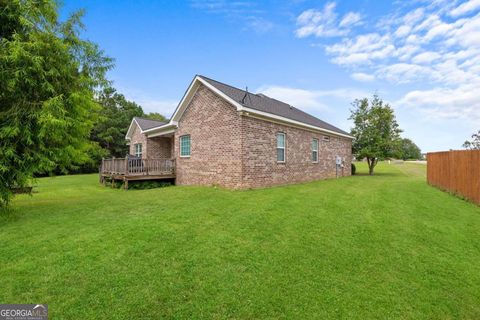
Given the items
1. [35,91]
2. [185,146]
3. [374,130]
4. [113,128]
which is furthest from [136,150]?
[374,130]

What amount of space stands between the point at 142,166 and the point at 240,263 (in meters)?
10.7

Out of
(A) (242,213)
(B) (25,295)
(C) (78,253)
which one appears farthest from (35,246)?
(A) (242,213)

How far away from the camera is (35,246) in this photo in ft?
13.4

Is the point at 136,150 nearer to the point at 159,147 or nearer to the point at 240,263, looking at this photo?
the point at 159,147

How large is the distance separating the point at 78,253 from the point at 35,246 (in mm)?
959

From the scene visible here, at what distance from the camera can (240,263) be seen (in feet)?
12.0

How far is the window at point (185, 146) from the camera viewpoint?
12750mm

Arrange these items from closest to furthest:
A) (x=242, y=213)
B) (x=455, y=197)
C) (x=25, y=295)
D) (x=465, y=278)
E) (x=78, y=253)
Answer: (x=25, y=295)
(x=465, y=278)
(x=78, y=253)
(x=242, y=213)
(x=455, y=197)

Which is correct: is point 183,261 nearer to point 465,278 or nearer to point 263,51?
point 465,278

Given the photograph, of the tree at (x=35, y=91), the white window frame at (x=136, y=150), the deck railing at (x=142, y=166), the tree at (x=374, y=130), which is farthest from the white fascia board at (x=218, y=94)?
the tree at (x=374, y=130)

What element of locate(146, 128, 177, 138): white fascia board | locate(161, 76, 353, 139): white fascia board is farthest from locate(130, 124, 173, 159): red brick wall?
locate(161, 76, 353, 139): white fascia board

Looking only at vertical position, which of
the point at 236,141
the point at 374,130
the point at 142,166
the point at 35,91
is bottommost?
the point at 142,166

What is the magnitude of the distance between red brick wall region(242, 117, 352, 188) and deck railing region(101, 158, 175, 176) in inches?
221

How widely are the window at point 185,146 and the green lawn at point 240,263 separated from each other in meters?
6.44
